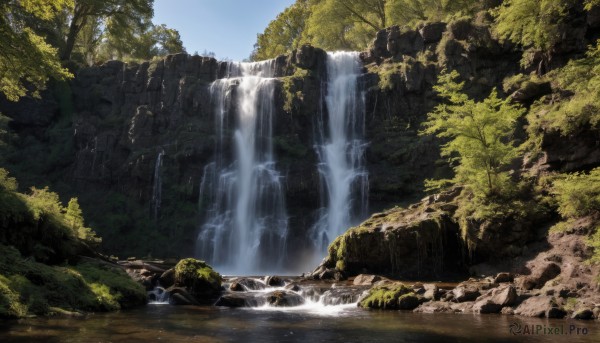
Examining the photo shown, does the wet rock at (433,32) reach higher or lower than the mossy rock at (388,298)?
higher

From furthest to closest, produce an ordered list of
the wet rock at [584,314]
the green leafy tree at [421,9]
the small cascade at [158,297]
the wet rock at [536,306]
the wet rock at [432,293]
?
the green leafy tree at [421,9] < the small cascade at [158,297] < the wet rock at [432,293] < the wet rock at [536,306] < the wet rock at [584,314]

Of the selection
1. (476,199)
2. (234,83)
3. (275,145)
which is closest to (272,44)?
(234,83)

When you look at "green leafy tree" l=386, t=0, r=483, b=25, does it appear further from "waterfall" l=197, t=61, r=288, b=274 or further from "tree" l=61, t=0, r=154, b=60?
"tree" l=61, t=0, r=154, b=60

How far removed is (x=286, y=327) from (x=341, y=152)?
26.9m

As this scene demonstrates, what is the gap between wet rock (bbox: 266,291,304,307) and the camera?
17598 mm

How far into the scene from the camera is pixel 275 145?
39875 mm

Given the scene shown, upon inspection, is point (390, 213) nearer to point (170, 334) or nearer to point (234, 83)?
point (170, 334)

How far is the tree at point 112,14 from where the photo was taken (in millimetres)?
47750

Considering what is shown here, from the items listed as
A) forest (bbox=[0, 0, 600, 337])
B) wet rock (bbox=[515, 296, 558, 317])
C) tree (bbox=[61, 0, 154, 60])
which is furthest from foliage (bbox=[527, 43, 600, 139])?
tree (bbox=[61, 0, 154, 60])

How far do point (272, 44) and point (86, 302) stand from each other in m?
55.2

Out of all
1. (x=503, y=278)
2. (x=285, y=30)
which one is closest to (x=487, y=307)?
(x=503, y=278)

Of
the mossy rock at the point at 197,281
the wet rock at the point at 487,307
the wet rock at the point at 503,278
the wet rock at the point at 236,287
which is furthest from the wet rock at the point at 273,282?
the wet rock at the point at 487,307

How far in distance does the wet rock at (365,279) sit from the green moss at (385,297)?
3531 mm

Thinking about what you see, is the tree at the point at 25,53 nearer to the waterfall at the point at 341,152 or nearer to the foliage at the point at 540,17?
the waterfall at the point at 341,152
